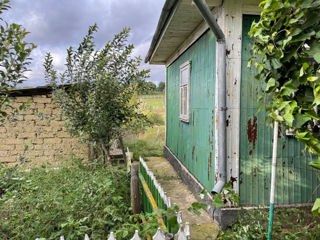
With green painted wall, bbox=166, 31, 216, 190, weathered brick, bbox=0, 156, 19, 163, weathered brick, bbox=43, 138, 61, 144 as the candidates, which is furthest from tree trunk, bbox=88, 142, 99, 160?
green painted wall, bbox=166, 31, 216, 190

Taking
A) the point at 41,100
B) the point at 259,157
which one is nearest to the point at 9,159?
the point at 41,100

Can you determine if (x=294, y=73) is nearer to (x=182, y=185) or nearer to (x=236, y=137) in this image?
(x=236, y=137)

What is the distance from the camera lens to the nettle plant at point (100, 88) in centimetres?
452

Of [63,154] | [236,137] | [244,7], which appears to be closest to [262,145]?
[236,137]

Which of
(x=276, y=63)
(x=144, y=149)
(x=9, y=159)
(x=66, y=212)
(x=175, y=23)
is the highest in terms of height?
(x=175, y=23)

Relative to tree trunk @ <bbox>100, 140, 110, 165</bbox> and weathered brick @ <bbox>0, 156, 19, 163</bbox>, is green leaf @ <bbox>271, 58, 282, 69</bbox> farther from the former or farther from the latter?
weathered brick @ <bbox>0, 156, 19, 163</bbox>

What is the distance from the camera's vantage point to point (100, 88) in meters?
4.48

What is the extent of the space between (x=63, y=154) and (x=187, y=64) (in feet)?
13.4

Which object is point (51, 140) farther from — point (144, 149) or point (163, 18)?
point (163, 18)

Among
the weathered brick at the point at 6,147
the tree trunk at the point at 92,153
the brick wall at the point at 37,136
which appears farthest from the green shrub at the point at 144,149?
the weathered brick at the point at 6,147

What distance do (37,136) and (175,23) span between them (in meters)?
4.71

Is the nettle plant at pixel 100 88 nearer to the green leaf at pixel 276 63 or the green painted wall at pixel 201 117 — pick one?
the green painted wall at pixel 201 117

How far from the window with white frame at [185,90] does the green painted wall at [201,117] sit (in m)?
0.16

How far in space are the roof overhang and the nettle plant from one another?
2.62ft
